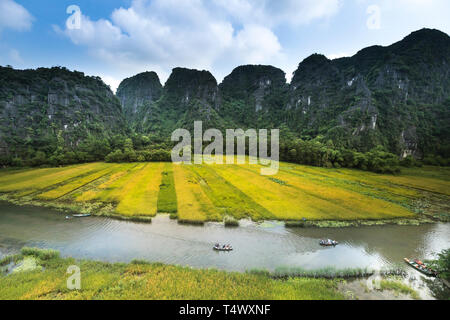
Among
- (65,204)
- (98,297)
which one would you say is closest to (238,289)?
(98,297)

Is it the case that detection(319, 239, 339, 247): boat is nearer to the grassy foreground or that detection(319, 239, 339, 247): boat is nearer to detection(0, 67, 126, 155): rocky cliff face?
the grassy foreground

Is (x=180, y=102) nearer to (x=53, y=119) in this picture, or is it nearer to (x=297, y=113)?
(x=53, y=119)

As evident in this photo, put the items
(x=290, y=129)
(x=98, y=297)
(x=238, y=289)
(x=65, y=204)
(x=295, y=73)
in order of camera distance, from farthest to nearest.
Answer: (x=295, y=73) < (x=290, y=129) < (x=65, y=204) < (x=238, y=289) < (x=98, y=297)

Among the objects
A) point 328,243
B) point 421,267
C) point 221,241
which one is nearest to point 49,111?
point 221,241

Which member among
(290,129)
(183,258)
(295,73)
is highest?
(295,73)

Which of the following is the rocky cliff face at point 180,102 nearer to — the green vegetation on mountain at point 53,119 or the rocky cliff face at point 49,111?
the green vegetation on mountain at point 53,119

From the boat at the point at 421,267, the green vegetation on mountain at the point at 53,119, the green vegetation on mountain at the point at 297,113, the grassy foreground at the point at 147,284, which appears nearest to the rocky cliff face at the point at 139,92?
the green vegetation on mountain at the point at 297,113

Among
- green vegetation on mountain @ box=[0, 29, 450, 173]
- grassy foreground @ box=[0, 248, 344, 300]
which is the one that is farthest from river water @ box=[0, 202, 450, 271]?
green vegetation on mountain @ box=[0, 29, 450, 173]

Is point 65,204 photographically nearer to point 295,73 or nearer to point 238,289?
point 238,289
